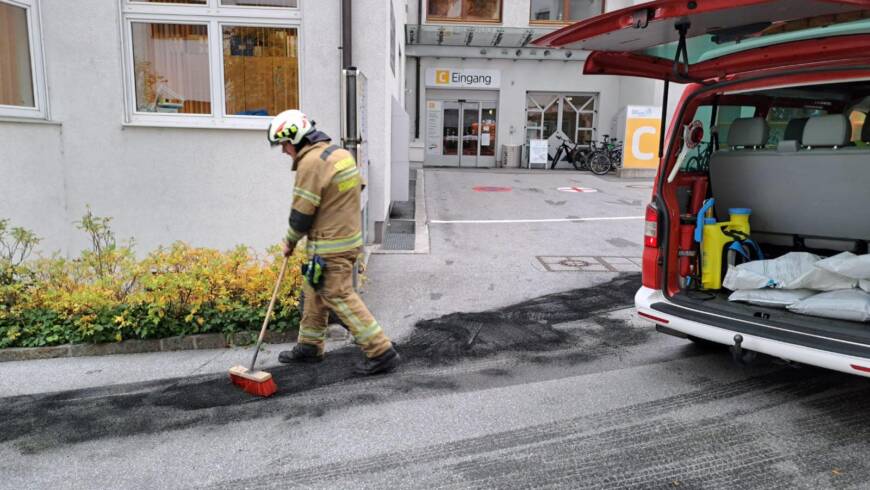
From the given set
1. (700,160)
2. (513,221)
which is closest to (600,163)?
(513,221)

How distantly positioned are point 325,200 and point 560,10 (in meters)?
19.0

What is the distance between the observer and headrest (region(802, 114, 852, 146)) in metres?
4.02

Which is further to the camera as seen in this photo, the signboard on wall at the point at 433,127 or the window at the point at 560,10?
the signboard on wall at the point at 433,127

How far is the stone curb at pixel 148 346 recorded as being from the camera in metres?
4.68

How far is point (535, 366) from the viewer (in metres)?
4.52

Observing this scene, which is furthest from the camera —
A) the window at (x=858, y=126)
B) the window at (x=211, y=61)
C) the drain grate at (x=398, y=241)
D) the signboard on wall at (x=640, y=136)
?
the signboard on wall at (x=640, y=136)

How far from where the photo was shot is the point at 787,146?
4297 mm

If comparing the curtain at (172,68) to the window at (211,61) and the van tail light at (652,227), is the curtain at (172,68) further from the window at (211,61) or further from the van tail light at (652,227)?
the van tail light at (652,227)

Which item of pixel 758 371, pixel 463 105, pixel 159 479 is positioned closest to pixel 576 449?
pixel 758 371

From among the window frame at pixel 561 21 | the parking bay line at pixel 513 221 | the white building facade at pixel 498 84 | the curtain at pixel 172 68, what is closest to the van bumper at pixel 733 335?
the curtain at pixel 172 68

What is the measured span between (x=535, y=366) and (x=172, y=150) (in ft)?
16.6

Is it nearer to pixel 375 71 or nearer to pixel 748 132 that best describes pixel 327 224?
pixel 748 132

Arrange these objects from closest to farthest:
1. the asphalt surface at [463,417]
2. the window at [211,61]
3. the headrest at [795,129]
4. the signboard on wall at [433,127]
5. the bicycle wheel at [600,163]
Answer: the asphalt surface at [463,417] < the headrest at [795,129] < the window at [211,61] < the bicycle wheel at [600,163] < the signboard on wall at [433,127]

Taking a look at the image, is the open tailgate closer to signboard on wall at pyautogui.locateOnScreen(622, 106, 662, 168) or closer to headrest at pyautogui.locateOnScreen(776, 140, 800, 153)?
headrest at pyautogui.locateOnScreen(776, 140, 800, 153)
